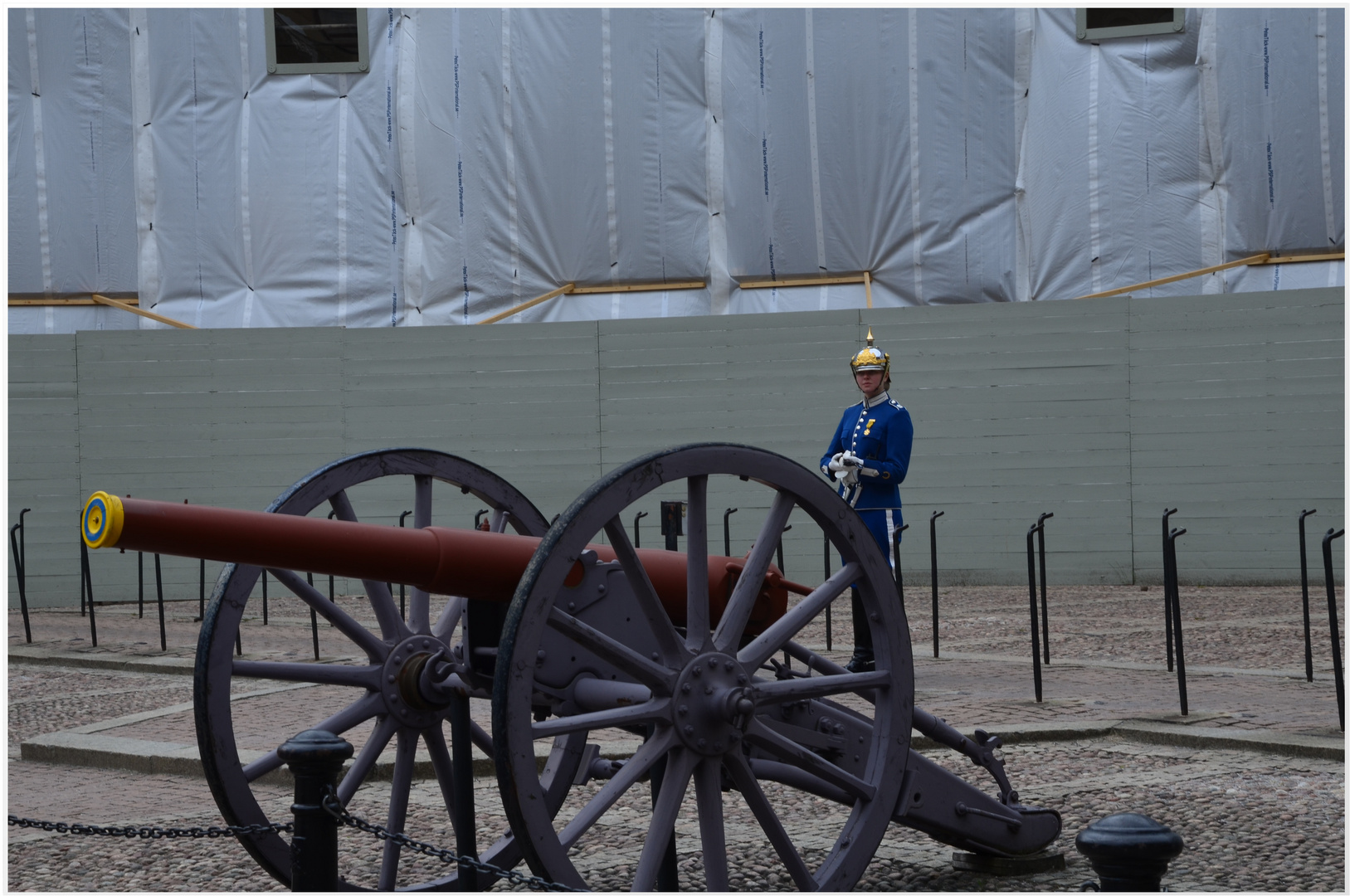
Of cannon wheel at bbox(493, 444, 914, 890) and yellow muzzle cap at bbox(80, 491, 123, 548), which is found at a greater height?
yellow muzzle cap at bbox(80, 491, 123, 548)

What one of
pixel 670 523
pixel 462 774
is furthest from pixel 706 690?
pixel 670 523

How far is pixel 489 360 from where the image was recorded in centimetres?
1557

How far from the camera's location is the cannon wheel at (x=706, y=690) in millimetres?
3668

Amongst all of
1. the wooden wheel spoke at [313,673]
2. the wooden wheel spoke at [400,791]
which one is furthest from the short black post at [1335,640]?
the wooden wheel spoke at [313,673]

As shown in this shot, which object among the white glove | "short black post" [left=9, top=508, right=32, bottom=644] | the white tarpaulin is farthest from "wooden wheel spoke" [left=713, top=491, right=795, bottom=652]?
the white tarpaulin

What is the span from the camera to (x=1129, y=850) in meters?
2.67

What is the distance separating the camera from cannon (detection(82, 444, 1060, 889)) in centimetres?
371

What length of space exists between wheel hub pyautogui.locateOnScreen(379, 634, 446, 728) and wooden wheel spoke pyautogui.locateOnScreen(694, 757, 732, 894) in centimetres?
97

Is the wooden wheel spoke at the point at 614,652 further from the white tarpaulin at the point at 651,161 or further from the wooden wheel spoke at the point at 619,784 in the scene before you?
the white tarpaulin at the point at 651,161

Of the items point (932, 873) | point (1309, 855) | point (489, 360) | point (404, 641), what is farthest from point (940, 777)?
point (489, 360)

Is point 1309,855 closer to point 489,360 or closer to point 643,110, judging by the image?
point 489,360

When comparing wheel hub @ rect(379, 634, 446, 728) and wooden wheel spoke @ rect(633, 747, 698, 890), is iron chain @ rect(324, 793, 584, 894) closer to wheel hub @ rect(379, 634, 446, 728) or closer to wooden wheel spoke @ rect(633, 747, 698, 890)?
wooden wheel spoke @ rect(633, 747, 698, 890)

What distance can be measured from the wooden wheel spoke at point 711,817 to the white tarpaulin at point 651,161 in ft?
42.1

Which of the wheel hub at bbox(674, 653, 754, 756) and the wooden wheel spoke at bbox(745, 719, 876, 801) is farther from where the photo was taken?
the wooden wheel spoke at bbox(745, 719, 876, 801)
